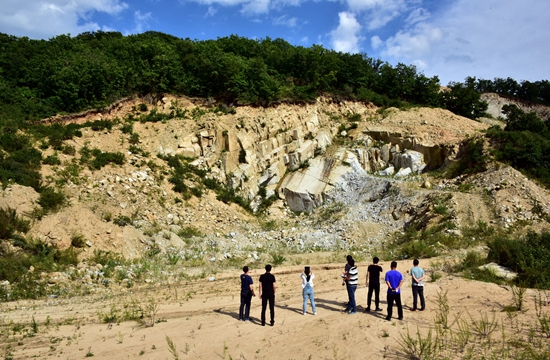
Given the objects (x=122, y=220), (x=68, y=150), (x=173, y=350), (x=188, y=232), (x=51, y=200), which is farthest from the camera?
(x=68, y=150)

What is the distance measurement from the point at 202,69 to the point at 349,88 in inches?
542

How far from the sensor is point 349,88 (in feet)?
103

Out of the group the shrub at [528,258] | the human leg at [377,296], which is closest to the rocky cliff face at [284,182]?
the shrub at [528,258]

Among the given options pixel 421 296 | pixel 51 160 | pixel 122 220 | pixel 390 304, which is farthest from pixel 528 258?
pixel 51 160

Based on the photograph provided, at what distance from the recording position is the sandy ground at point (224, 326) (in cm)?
675

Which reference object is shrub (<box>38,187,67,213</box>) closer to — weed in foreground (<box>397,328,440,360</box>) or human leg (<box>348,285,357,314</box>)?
human leg (<box>348,285,357,314</box>)

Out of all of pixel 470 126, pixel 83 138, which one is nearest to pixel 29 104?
pixel 83 138

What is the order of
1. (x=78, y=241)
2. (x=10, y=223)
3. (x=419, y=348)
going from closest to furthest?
1. (x=419, y=348)
2. (x=10, y=223)
3. (x=78, y=241)

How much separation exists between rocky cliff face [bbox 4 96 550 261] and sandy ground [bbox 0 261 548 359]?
15.2ft

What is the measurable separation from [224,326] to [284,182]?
1758 centimetres

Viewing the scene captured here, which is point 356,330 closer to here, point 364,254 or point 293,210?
point 364,254

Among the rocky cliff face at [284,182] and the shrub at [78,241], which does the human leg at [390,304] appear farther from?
the shrub at [78,241]

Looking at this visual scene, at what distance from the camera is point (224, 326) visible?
805 cm

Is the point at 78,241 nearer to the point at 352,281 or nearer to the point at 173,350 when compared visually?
the point at 173,350
